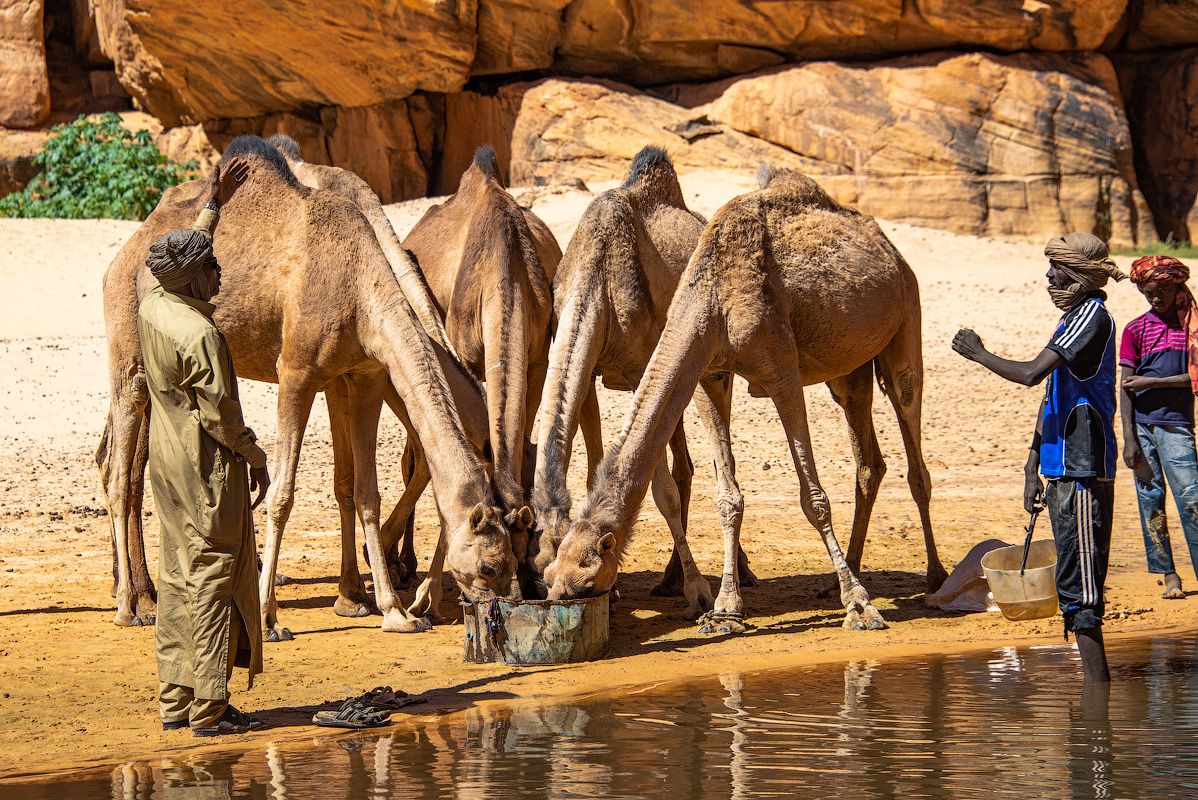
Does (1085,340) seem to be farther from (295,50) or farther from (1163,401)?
(295,50)

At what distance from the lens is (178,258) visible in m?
5.20

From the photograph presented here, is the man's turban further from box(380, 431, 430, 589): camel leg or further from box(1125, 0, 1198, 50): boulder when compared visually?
box(1125, 0, 1198, 50): boulder

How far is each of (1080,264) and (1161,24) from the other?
59.1 feet

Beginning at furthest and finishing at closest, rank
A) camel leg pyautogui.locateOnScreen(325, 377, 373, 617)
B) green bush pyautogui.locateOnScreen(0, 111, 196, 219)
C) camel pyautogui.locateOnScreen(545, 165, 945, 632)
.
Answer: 1. green bush pyautogui.locateOnScreen(0, 111, 196, 219)
2. camel leg pyautogui.locateOnScreen(325, 377, 373, 617)
3. camel pyautogui.locateOnScreen(545, 165, 945, 632)

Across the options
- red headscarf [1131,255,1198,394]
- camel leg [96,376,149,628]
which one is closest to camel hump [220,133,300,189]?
camel leg [96,376,149,628]

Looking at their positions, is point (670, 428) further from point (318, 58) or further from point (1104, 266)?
point (318, 58)

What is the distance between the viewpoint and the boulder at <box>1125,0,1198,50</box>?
20.5 metres

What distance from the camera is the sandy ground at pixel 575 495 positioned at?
6.05 m

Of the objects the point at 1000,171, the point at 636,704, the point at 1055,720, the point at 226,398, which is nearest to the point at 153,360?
the point at 226,398

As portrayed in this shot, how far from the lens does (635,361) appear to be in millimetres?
7801

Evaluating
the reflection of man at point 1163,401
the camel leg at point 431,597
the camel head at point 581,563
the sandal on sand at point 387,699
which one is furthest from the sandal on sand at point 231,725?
the reflection of man at point 1163,401

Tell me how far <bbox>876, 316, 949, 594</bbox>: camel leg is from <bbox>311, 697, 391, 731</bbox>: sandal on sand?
4298mm

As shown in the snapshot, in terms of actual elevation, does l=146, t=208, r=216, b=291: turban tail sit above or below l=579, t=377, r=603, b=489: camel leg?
above

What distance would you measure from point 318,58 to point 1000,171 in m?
11.6
